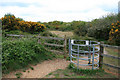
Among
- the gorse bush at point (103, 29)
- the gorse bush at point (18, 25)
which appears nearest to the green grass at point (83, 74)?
the gorse bush at point (103, 29)

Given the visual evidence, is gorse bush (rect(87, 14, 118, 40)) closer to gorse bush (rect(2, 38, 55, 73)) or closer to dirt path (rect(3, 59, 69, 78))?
gorse bush (rect(2, 38, 55, 73))

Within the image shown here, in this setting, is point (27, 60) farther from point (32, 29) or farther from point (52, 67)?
point (32, 29)

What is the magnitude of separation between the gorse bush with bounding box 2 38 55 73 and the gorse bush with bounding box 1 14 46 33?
6.03m

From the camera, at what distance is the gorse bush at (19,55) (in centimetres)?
513

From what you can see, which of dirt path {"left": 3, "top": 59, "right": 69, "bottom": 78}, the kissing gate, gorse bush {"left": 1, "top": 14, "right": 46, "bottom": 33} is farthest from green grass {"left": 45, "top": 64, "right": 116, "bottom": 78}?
gorse bush {"left": 1, "top": 14, "right": 46, "bottom": 33}

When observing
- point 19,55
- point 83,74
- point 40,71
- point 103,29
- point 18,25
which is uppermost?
point 18,25

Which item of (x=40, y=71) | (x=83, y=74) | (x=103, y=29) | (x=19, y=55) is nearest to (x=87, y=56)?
(x=83, y=74)

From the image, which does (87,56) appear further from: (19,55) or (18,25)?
(18,25)

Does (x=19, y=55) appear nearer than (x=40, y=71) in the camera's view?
No

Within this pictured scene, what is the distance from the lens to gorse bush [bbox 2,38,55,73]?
16.8 feet

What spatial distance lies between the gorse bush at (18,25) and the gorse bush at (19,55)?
6032mm

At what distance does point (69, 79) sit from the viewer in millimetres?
4102

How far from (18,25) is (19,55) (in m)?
7.89

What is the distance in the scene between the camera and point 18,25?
12.8 m
